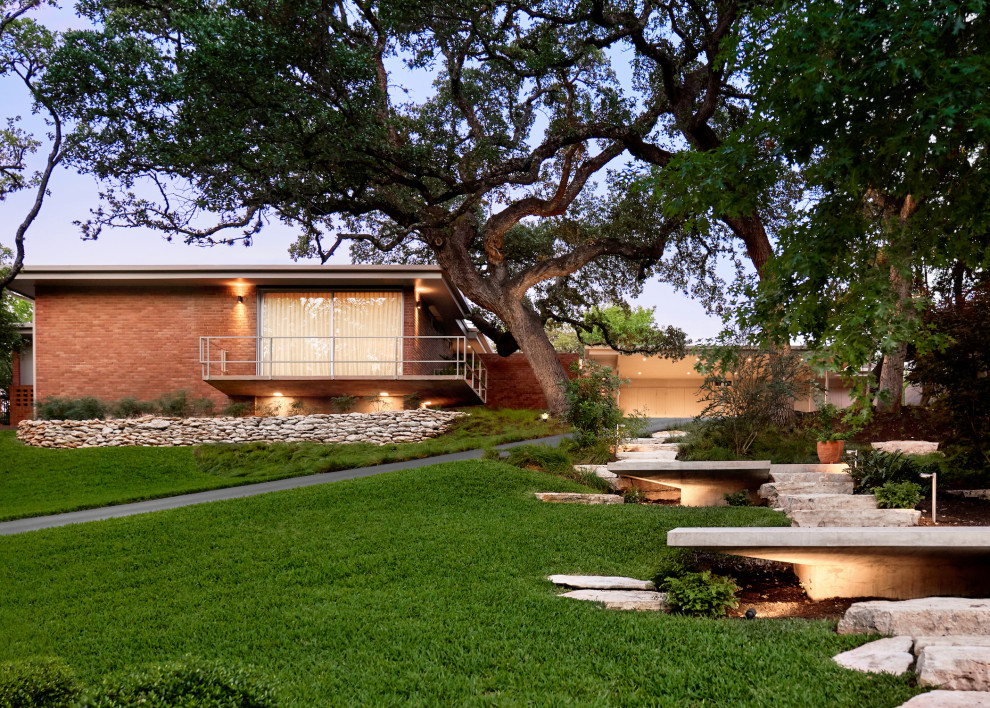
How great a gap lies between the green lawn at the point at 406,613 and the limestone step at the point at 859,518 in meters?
0.60

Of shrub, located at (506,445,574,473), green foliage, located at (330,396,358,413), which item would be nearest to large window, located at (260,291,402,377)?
green foliage, located at (330,396,358,413)

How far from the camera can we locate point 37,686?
117 inches

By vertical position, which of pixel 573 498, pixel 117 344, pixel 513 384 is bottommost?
pixel 573 498

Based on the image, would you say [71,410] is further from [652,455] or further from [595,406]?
[652,455]

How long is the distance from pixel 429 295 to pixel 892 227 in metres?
16.5

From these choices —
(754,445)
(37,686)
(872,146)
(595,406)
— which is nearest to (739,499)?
(754,445)

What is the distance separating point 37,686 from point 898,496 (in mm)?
8284

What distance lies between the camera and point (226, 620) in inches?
212

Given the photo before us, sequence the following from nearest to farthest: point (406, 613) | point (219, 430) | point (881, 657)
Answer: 1. point (881, 657)
2. point (406, 613)
3. point (219, 430)

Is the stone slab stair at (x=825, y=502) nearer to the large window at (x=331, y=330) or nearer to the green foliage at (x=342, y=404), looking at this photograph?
the green foliage at (x=342, y=404)

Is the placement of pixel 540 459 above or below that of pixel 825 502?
below

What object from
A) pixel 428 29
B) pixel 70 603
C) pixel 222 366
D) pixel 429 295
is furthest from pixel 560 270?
pixel 70 603

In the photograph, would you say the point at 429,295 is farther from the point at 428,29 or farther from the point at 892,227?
the point at 892,227

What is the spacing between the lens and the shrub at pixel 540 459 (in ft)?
39.4
